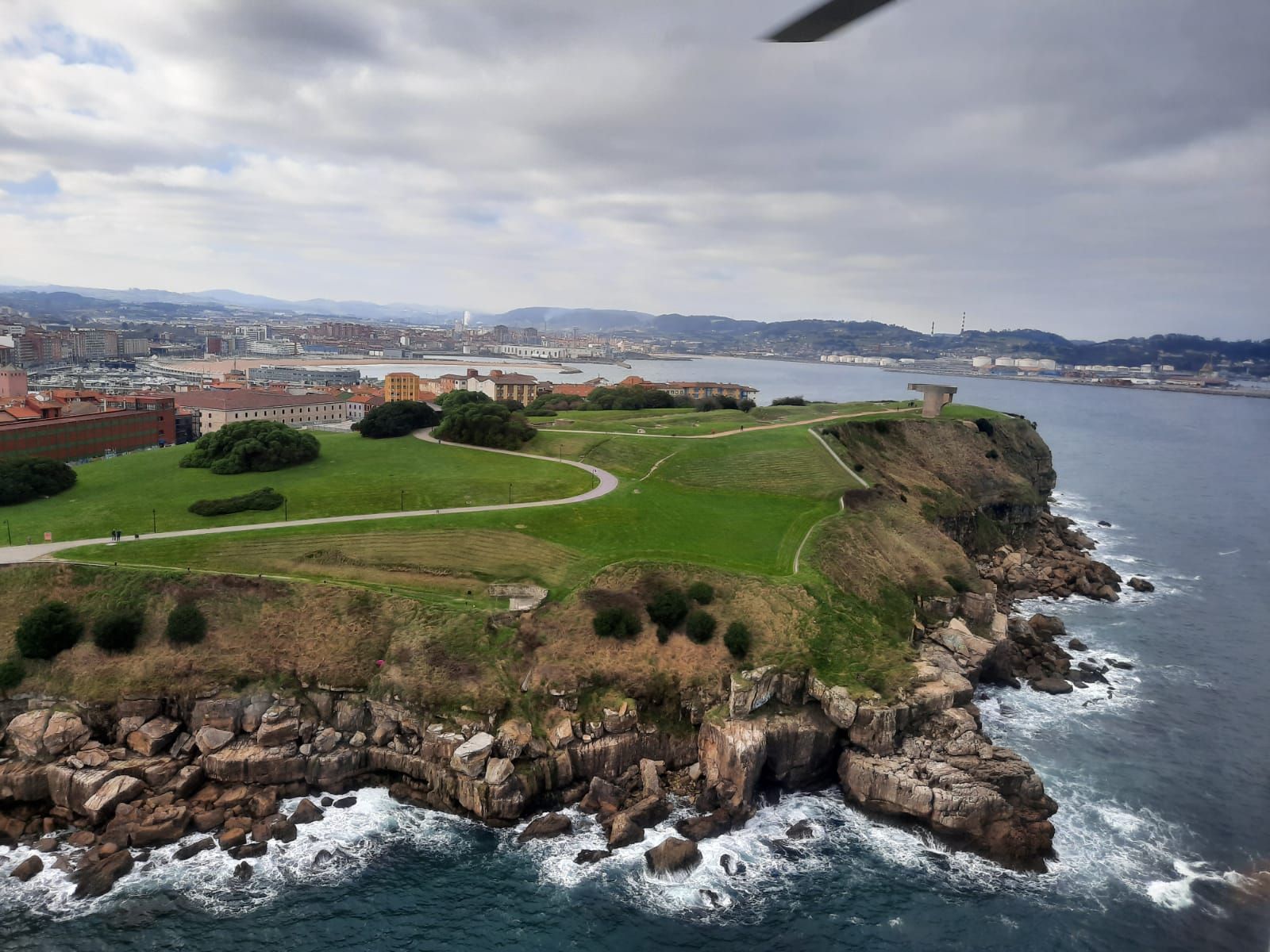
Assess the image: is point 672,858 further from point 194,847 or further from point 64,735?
point 64,735

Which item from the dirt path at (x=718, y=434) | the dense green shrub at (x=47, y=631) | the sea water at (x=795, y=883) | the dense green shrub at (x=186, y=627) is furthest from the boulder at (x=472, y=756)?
the dirt path at (x=718, y=434)

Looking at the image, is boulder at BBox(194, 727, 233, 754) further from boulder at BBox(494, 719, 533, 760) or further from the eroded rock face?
the eroded rock face

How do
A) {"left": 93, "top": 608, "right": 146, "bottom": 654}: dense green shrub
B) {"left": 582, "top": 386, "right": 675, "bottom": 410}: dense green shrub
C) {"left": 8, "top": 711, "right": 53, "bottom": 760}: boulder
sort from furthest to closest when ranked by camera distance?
1. {"left": 582, "top": 386, "right": 675, "bottom": 410}: dense green shrub
2. {"left": 93, "top": 608, "right": 146, "bottom": 654}: dense green shrub
3. {"left": 8, "top": 711, "right": 53, "bottom": 760}: boulder

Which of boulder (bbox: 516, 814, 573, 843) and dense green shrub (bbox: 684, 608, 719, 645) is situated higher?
dense green shrub (bbox: 684, 608, 719, 645)

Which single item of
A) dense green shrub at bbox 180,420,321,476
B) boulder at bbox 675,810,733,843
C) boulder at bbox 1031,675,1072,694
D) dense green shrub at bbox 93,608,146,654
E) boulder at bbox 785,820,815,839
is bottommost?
boulder at bbox 785,820,815,839

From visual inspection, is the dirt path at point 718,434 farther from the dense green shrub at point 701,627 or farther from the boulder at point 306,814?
the boulder at point 306,814

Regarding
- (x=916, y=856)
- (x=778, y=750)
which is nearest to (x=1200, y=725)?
(x=916, y=856)

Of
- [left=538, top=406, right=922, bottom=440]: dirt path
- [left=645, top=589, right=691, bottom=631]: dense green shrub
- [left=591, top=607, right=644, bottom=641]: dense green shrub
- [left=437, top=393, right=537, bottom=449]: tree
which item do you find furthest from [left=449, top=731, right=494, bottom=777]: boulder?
[left=538, top=406, right=922, bottom=440]: dirt path
